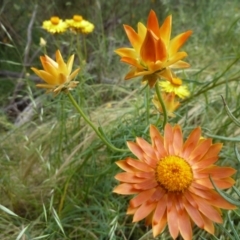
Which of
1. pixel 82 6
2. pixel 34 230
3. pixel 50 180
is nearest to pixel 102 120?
pixel 50 180

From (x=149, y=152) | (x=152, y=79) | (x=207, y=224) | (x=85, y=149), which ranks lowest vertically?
(x=85, y=149)

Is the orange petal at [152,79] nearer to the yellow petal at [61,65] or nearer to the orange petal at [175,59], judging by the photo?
the orange petal at [175,59]

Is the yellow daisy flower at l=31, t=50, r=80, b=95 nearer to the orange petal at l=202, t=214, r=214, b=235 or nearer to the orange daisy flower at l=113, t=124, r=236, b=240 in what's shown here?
the orange daisy flower at l=113, t=124, r=236, b=240

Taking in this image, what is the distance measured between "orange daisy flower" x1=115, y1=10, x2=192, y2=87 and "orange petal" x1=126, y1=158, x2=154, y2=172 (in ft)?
0.45

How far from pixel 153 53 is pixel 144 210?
264 mm

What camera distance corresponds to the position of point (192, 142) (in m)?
0.94

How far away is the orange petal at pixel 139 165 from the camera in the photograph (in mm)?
897

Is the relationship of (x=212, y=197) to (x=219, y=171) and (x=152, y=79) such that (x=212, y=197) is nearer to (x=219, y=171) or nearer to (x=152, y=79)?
(x=219, y=171)

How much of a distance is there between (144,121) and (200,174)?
0.43 meters

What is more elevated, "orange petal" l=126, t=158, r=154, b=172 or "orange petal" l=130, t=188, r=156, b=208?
"orange petal" l=126, t=158, r=154, b=172

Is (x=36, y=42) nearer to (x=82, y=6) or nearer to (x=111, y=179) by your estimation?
(x=82, y=6)

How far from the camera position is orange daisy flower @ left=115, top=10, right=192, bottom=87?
0.85 m

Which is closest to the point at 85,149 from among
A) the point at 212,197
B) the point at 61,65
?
the point at 61,65

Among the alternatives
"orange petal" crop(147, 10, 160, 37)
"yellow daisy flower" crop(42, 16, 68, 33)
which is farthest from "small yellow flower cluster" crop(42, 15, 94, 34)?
"orange petal" crop(147, 10, 160, 37)
